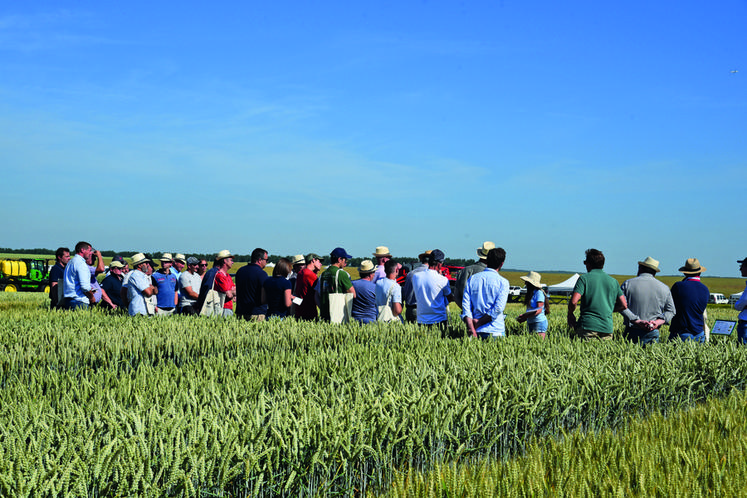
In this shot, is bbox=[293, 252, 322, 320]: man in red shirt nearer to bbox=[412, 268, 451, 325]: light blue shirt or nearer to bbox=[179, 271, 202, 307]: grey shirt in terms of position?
bbox=[412, 268, 451, 325]: light blue shirt

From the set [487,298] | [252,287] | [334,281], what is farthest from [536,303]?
[252,287]

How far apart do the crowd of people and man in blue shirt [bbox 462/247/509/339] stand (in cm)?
1

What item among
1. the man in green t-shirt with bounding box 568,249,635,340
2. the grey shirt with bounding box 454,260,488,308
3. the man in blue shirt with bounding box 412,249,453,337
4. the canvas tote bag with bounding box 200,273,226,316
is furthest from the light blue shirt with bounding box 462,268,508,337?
the canvas tote bag with bounding box 200,273,226,316

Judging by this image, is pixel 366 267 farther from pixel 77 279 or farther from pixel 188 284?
pixel 77 279

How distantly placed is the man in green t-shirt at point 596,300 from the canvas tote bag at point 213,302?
248 inches

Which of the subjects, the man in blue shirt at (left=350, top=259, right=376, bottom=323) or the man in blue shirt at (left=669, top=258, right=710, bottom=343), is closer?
the man in blue shirt at (left=669, top=258, right=710, bottom=343)

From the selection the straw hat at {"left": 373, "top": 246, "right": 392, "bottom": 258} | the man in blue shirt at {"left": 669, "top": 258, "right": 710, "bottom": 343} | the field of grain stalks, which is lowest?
the field of grain stalks

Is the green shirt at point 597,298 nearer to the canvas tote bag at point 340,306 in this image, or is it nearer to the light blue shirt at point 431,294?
the light blue shirt at point 431,294

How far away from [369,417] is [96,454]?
5.29 ft

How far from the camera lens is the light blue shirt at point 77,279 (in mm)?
9914

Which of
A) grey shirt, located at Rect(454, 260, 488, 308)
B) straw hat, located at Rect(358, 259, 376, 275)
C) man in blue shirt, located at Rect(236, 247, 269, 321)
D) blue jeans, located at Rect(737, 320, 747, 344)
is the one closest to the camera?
blue jeans, located at Rect(737, 320, 747, 344)

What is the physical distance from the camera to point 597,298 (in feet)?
25.4

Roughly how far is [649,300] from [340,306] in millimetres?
4458

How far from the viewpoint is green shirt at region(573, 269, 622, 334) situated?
7.64 metres
